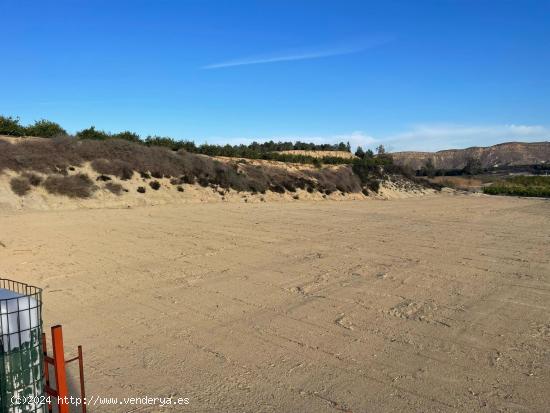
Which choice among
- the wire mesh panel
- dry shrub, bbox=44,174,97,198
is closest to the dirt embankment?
dry shrub, bbox=44,174,97,198

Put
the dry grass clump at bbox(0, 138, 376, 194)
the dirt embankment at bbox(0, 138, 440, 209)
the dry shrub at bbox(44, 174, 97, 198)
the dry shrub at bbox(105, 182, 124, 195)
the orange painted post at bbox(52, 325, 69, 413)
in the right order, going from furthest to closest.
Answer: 1. the dry shrub at bbox(105, 182, 124, 195)
2. the dry grass clump at bbox(0, 138, 376, 194)
3. the dry shrub at bbox(44, 174, 97, 198)
4. the dirt embankment at bbox(0, 138, 440, 209)
5. the orange painted post at bbox(52, 325, 69, 413)

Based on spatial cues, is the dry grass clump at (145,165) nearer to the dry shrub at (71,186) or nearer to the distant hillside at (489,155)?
the dry shrub at (71,186)

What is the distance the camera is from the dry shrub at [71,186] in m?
24.7

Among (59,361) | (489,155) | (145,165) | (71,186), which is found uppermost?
(489,155)

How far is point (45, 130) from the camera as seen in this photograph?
34.2 meters

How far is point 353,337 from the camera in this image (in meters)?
6.52

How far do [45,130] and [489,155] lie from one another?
143 meters

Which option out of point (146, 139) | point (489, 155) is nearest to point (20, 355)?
point (146, 139)

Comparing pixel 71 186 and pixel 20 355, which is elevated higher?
pixel 71 186

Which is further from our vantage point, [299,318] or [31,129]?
[31,129]

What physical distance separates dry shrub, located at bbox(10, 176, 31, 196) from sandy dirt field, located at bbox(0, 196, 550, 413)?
9.97 meters

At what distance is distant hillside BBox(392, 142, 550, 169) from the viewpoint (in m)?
140

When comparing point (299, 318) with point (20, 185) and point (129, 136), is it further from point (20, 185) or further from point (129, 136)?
point (129, 136)

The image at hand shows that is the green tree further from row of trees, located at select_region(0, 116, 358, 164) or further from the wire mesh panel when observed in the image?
the wire mesh panel
